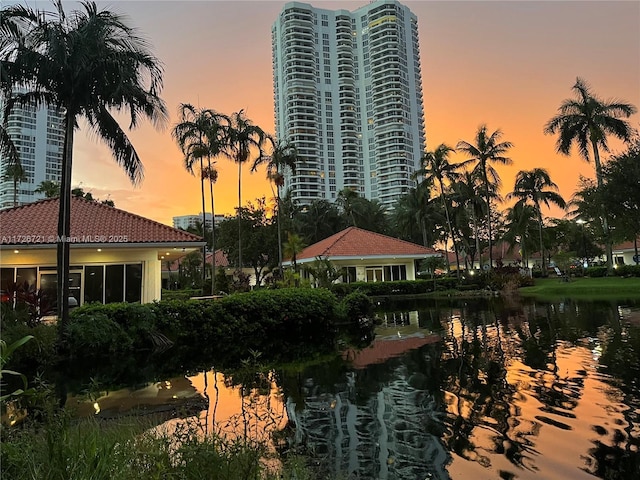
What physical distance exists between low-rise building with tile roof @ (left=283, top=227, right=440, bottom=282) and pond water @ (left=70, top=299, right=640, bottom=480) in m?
21.1

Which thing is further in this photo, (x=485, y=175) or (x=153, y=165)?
(x=485, y=175)

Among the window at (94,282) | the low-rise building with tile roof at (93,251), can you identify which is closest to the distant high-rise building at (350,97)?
the low-rise building with tile roof at (93,251)

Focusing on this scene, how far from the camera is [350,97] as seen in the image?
9719 cm

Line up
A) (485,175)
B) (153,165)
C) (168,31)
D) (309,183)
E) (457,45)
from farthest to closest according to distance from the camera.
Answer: (309,183)
(485,175)
(153,165)
(457,45)
(168,31)

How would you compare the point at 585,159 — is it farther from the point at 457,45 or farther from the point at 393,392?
the point at 393,392

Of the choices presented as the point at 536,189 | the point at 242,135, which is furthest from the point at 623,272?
the point at 242,135

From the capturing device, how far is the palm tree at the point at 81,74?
11.0 m

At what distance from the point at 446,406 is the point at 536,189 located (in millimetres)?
38383

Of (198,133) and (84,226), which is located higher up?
(198,133)

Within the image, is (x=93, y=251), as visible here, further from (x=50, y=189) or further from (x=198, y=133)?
(x=50, y=189)

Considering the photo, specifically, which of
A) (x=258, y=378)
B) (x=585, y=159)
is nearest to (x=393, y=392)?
(x=258, y=378)

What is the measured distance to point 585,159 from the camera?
1241 inches

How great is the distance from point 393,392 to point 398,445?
2.31 meters

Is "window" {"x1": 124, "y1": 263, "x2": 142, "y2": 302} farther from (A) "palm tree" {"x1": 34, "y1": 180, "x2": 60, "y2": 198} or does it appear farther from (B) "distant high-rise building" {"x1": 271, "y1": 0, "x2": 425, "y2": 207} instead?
(B) "distant high-rise building" {"x1": 271, "y1": 0, "x2": 425, "y2": 207}
